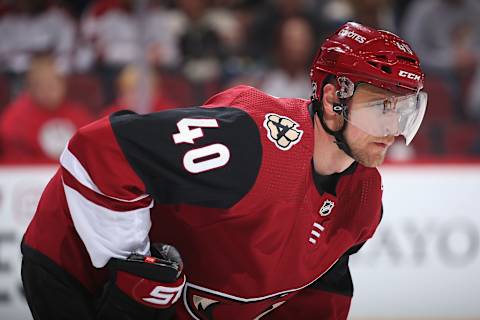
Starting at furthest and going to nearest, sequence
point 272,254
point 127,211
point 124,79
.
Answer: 1. point 124,79
2. point 272,254
3. point 127,211

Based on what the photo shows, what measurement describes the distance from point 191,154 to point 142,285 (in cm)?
34

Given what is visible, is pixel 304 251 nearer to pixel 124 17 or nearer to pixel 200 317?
pixel 200 317

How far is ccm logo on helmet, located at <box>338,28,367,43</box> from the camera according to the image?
2320mm

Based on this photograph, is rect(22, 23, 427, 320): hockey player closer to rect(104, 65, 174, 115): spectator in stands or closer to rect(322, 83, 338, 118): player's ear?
rect(322, 83, 338, 118): player's ear

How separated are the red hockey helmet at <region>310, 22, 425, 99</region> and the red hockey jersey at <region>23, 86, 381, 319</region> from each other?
0.59 feet

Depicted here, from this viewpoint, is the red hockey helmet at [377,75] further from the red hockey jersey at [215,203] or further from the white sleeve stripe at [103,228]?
the white sleeve stripe at [103,228]

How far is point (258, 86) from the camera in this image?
475cm

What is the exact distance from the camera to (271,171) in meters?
2.22

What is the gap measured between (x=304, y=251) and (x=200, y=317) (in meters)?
0.39

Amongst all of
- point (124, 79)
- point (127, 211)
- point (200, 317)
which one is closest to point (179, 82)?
point (124, 79)

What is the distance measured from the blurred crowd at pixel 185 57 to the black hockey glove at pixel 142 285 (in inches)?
94.2

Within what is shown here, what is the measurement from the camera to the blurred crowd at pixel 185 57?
4.59m

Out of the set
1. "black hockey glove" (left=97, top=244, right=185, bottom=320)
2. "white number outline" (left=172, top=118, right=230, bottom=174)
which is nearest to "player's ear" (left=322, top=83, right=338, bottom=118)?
"white number outline" (left=172, top=118, right=230, bottom=174)

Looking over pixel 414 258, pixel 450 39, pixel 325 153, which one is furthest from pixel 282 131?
pixel 450 39
